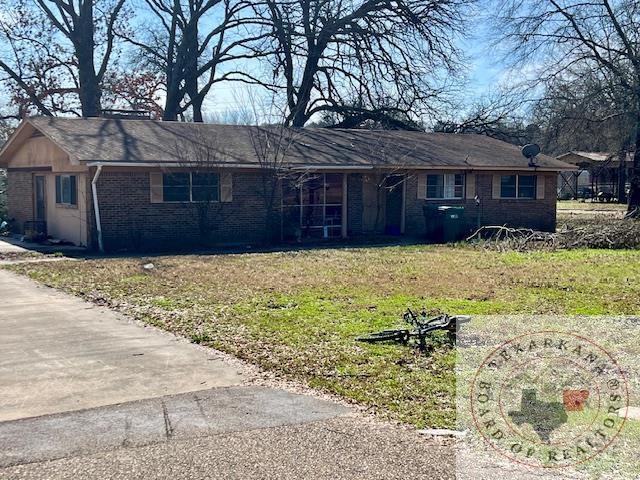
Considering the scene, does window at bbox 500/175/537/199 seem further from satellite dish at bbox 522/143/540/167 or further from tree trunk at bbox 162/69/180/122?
tree trunk at bbox 162/69/180/122

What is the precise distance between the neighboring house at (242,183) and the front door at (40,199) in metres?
0.06

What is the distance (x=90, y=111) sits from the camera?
118ft

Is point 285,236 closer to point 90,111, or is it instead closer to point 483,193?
point 483,193

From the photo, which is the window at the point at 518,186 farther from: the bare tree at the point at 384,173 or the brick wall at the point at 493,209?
the bare tree at the point at 384,173

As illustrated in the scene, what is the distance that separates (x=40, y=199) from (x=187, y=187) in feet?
20.8

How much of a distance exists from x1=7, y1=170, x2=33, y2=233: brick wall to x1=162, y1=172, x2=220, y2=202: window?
21.9 feet

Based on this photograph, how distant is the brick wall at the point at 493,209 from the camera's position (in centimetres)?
2466

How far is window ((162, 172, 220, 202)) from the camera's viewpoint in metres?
20.5

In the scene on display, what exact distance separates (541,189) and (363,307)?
1841cm

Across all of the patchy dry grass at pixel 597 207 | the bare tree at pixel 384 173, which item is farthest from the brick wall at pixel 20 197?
the patchy dry grass at pixel 597 207

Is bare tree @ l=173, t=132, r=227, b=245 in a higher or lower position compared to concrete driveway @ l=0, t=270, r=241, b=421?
higher

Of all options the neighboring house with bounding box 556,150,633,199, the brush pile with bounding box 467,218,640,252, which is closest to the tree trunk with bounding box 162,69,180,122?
the brush pile with bounding box 467,218,640,252

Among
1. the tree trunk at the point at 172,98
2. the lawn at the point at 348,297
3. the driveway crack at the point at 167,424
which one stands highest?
the tree trunk at the point at 172,98

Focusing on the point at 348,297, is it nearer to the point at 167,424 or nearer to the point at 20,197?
the point at 167,424
